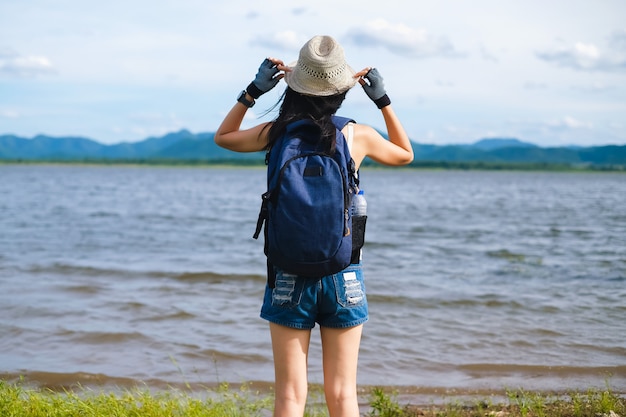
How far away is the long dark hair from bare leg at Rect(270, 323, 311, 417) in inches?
35.4

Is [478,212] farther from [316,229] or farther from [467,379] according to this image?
[316,229]

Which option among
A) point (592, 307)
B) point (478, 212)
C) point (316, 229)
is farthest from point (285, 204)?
point (478, 212)

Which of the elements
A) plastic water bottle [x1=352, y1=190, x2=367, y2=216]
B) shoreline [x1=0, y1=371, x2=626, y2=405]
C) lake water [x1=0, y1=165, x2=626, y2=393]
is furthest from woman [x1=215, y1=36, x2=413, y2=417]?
lake water [x1=0, y1=165, x2=626, y2=393]

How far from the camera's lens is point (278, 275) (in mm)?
3111

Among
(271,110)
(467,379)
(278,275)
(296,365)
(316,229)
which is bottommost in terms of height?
(467,379)

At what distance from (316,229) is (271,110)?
671mm

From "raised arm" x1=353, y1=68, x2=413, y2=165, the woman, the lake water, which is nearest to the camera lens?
the woman

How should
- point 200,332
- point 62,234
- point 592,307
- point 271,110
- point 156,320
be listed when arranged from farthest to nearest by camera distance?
1. point 62,234
2. point 592,307
3. point 156,320
4. point 200,332
5. point 271,110

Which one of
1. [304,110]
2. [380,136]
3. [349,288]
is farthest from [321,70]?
[349,288]

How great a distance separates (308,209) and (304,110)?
1.68ft

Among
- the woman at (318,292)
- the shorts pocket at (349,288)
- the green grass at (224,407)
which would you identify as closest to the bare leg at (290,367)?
the woman at (318,292)

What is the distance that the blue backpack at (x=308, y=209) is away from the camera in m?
2.99

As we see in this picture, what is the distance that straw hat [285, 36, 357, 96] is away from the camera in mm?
3111

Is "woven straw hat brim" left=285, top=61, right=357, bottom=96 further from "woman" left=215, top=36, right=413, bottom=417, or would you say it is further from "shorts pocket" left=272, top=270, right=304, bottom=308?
"shorts pocket" left=272, top=270, right=304, bottom=308
